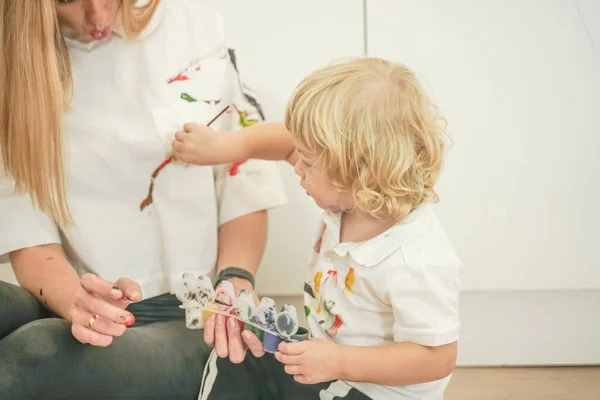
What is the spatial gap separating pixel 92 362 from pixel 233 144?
307 millimetres

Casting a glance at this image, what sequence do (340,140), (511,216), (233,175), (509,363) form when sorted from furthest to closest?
(509,363) → (511,216) → (233,175) → (340,140)

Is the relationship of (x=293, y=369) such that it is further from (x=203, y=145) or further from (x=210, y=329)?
(x=203, y=145)

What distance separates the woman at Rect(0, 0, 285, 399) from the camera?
2.72ft

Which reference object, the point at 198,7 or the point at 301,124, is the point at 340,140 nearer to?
the point at 301,124

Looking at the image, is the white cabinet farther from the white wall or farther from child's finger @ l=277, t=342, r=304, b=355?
child's finger @ l=277, t=342, r=304, b=355

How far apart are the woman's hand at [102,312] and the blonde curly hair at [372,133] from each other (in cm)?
24

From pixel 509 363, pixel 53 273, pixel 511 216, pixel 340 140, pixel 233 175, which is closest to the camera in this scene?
pixel 340 140

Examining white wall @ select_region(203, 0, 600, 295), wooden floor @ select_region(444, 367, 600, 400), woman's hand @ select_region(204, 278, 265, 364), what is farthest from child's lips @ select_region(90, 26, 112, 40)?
wooden floor @ select_region(444, 367, 600, 400)

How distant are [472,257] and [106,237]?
552 millimetres

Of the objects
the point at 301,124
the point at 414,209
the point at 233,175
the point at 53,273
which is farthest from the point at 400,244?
the point at 53,273

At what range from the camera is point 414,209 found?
766 mm

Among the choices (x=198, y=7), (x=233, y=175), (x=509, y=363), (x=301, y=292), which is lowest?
(x=509, y=363)

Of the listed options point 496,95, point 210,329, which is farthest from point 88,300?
point 496,95

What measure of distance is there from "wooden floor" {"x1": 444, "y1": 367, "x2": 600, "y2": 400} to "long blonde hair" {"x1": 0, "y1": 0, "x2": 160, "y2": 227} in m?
0.67
